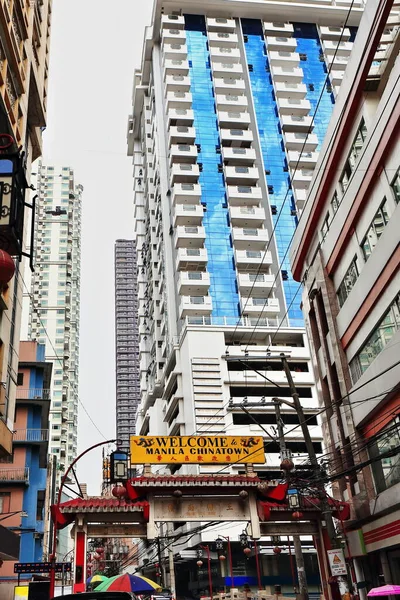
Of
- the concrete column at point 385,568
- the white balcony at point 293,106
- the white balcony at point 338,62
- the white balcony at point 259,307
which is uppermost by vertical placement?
the white balcony at point 338,62

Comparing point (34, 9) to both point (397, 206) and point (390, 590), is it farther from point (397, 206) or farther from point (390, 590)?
point (390, 590)

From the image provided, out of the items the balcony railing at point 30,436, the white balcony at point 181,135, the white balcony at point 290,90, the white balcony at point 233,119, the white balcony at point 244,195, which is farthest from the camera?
the white balcony at point 290,90

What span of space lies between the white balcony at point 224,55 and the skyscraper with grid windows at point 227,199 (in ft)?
0.64

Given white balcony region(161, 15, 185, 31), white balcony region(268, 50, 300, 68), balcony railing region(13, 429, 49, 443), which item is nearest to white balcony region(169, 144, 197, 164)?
white balcony region(268, 50, 300, 68)

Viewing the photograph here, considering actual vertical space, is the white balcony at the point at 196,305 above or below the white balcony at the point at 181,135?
below

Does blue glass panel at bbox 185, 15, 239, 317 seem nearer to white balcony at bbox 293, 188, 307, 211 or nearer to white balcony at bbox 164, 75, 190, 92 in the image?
white balcony at bbox 164, 75, 190, 92

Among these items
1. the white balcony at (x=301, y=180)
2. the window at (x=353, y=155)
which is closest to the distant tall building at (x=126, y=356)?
the white balcony at (x=301, y=180)

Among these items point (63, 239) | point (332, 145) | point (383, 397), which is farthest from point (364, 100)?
point (63, 239)

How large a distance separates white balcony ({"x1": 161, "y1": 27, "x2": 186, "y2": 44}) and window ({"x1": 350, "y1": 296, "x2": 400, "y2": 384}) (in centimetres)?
6728

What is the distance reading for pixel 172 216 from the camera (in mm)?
75250

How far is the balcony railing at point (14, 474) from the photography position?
137 feet

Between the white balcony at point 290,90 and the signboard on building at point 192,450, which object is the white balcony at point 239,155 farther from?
the signboard on building at point 192,450

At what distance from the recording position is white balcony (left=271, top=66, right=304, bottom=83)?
265ft

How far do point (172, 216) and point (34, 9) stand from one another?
44.8m
